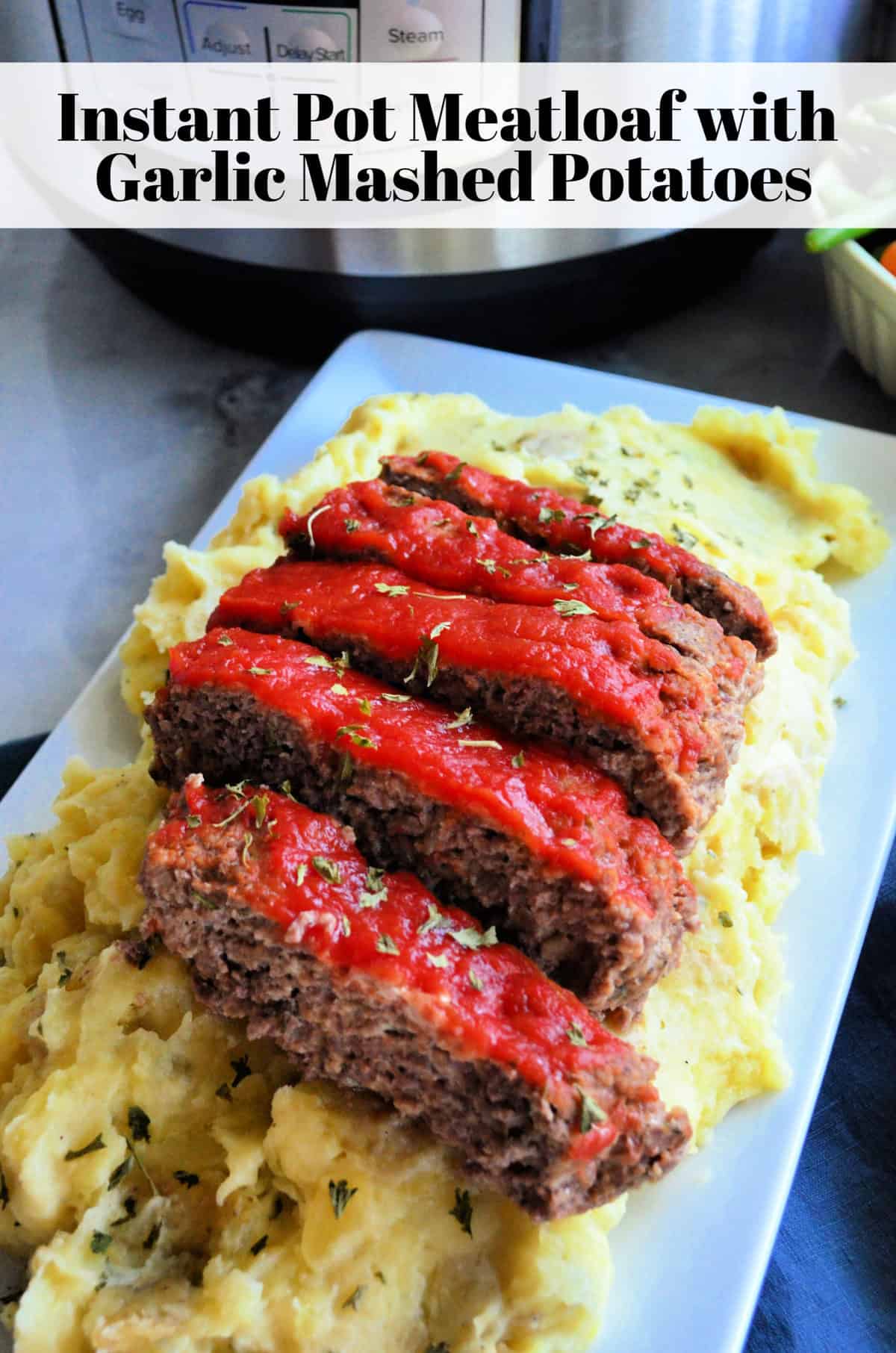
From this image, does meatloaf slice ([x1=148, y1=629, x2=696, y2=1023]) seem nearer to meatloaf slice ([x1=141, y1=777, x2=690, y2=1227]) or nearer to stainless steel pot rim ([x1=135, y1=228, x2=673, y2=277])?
meatloaf slice ([x1=141, y1=777, x2=690, y2=1227])

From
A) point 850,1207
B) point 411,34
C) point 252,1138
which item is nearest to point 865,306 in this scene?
point 411,34

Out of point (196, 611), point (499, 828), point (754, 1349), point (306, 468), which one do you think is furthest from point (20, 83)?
point (754, 1349)

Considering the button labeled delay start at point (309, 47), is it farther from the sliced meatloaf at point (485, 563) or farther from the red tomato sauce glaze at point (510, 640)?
the red tomato sauce glaze at point (510, 640)

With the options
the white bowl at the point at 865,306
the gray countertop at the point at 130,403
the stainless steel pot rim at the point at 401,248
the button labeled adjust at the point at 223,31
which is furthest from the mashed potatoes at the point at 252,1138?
the button labeled adjust at the point at 223,31

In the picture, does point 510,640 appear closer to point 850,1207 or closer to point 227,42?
point 850,1207

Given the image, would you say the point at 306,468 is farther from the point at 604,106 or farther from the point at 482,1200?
the point at 482,1200

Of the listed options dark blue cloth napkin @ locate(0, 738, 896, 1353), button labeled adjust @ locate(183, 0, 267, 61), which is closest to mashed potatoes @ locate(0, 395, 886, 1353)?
dark blue cloth napkin @ locate(0, 738, 896, 1353)
